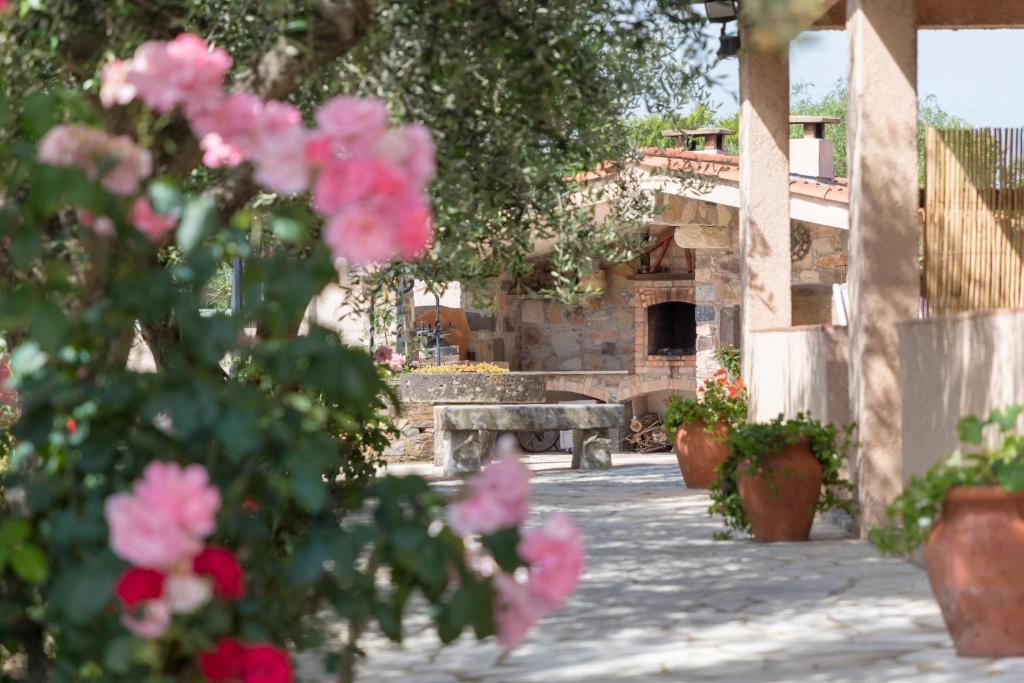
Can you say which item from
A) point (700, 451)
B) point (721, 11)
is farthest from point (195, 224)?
point (700, 451)

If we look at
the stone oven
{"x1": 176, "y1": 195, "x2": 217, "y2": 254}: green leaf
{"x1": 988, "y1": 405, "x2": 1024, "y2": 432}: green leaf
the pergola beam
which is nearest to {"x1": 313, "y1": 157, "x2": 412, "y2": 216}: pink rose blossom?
{"x1": 176, "y1": 195, "x2": 217, "y2": 254}: green leaf

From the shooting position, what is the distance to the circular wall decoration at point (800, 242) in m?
17.6

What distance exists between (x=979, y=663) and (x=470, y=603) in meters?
2.68

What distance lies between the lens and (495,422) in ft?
47.3

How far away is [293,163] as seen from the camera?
2623 mm

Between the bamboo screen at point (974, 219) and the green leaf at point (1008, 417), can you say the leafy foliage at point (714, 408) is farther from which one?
the green leaf at point (1008, 417)

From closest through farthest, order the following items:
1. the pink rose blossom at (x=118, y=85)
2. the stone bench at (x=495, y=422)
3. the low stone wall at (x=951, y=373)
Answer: the pink rose blossom at (x=118, y=85)
the low stone wall at (x=951, y=373)
the stone bench at (x=495, y=422)

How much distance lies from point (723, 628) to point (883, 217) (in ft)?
10.6

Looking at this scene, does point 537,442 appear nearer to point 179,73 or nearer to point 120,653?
point 179,73

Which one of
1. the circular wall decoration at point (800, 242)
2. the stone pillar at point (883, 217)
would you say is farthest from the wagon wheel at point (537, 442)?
the stone pillar at point (883, 217)

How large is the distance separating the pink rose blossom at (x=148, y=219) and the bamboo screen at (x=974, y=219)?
6.67 metres

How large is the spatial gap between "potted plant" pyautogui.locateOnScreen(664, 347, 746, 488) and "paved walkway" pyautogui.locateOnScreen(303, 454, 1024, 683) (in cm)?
298

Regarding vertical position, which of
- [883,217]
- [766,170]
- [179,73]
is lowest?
[179,73]

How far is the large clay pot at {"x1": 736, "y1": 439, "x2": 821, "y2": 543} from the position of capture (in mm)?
8227
